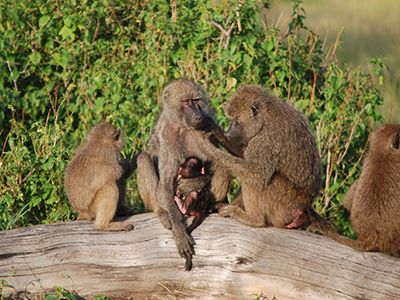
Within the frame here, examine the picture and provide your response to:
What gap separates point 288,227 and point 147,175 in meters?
1.28

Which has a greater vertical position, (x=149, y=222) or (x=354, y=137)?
(x=354, y=137)

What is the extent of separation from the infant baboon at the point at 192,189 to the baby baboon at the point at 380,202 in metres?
1.22

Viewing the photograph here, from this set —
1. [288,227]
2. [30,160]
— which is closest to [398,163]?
[288,227]

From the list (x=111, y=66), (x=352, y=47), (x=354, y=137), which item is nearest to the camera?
(x=354, y=137)

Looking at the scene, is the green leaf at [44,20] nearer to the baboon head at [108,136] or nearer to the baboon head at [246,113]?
the baboon head at [108,136]

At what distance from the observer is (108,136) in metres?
4.52

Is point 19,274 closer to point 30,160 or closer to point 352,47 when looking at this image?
point 30,160

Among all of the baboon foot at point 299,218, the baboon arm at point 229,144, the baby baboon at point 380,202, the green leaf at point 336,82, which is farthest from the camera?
the green leaf at point 336,82

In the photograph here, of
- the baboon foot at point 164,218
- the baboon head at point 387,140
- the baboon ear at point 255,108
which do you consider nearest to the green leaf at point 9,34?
the baboon foot at point 164,218

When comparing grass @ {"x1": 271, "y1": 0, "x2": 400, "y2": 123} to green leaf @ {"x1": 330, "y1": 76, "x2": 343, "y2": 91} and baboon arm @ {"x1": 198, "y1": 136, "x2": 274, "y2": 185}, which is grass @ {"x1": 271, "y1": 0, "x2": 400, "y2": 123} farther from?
baboon arm @ {"x1": 198, "y1": 136, "x2": 274, "y2": 185}

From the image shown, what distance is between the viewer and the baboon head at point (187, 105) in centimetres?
450

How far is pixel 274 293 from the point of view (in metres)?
3.84

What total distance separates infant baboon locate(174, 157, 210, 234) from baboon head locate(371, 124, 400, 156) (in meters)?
1.45

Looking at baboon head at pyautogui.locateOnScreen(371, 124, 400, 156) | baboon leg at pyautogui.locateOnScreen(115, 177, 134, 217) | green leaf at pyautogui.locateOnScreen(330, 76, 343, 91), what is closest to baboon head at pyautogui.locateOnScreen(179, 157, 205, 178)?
baboon leg at pyautogui.locateOnScreen(115, 177, 134, 217)
